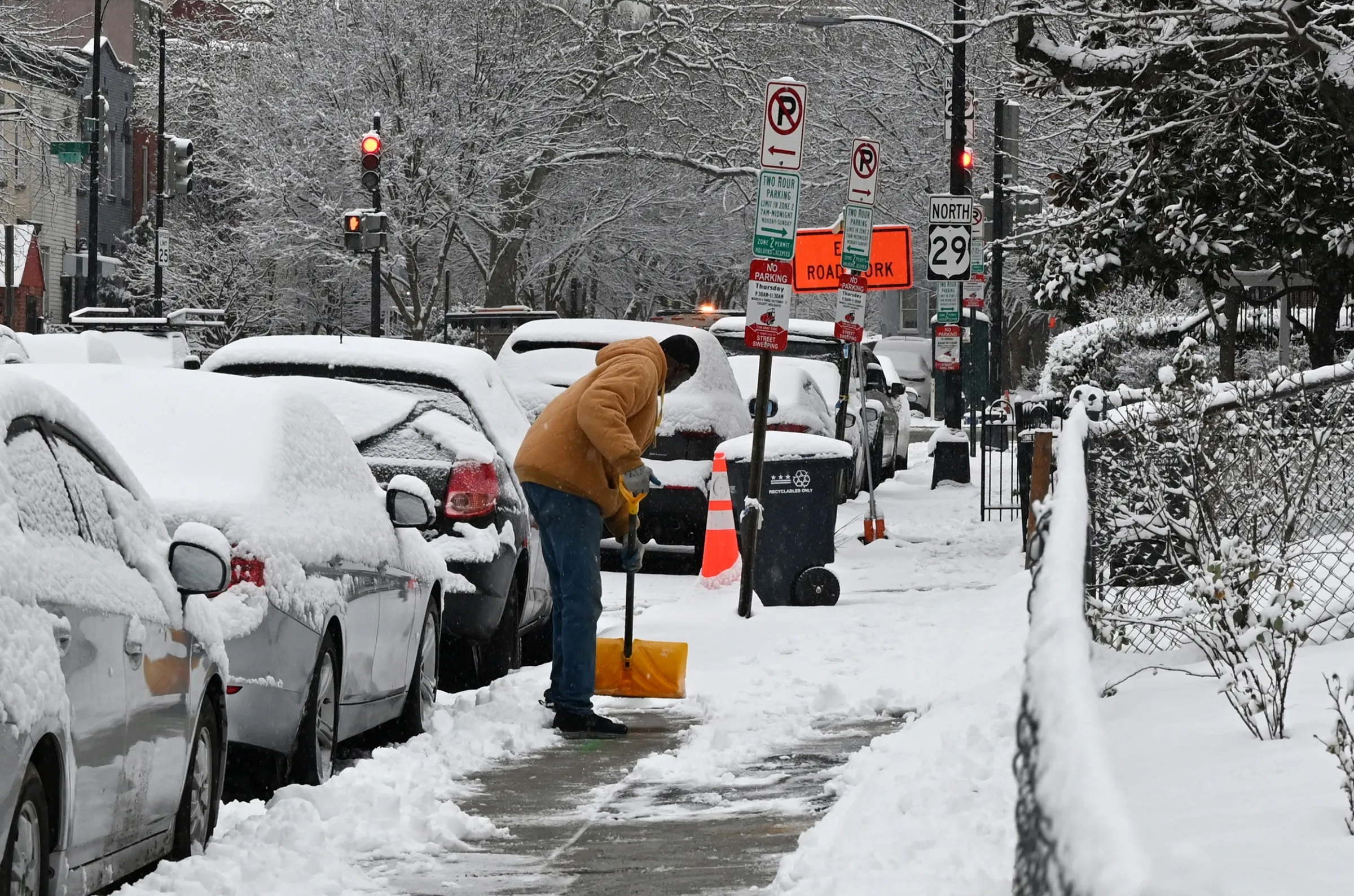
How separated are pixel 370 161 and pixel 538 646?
52.8ft

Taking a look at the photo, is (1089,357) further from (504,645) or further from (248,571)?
(248,571)

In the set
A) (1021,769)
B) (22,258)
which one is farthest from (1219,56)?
(22,258)

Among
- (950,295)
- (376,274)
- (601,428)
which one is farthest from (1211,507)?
(376,274)

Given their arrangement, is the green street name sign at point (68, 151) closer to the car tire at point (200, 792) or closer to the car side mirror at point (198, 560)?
the car tire at point (200, 792)

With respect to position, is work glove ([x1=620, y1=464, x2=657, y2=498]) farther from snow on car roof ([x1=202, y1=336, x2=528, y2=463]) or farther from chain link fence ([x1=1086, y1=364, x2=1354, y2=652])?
chain link fence ([x1=1086, y1=364, x2=1354, y2=652])

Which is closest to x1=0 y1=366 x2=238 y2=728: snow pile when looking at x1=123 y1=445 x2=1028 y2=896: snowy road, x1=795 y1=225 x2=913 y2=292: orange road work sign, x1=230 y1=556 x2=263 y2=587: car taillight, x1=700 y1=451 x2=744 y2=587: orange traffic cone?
→ x1=230 y1=556 x2=263 y2=587: car taillight

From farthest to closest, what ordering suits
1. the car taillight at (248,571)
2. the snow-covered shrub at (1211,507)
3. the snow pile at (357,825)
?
the snow-covered shrub at (1211,507)
the car taillight at (248,571)
the snow pile at (357,825)

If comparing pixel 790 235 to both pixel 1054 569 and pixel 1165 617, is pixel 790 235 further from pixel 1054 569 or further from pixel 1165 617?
pixel 1054 569

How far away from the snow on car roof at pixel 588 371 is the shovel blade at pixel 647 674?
18.7 feet

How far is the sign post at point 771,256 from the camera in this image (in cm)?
1205

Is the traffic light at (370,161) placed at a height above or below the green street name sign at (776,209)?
above

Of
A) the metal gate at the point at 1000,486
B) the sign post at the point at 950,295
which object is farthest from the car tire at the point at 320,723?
the sign post at the point at 950,295

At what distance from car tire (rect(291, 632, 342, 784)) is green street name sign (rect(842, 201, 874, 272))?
963 centimetres

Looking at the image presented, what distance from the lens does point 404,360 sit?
10031mm
